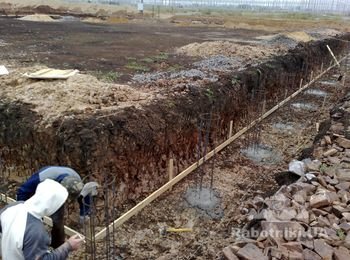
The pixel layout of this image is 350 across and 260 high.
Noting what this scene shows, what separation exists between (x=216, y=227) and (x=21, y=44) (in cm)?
1249

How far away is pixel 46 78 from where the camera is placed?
7.91 metres

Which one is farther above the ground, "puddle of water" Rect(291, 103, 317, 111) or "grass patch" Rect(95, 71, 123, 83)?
"grass patch" Rect(95, 71, 123, 83)

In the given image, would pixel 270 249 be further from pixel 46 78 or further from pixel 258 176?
pixel 46 78

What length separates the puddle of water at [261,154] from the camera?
341 inches

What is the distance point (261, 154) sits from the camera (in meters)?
8.97

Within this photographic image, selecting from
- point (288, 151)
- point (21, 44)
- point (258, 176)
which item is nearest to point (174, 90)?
point (258, 176)

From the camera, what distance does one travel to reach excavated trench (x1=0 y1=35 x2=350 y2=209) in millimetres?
5613

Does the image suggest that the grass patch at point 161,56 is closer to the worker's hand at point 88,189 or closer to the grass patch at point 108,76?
the grass patch at point 108,76

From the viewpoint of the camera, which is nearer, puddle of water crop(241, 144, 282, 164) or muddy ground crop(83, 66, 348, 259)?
muddy ground crop(83, 66, 348, 259)

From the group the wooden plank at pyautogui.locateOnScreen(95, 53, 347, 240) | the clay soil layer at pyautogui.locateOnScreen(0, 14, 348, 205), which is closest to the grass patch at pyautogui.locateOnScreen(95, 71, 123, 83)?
the clay soil layer at pyautogui.locateOnScreen(0, 14, 348, 205)

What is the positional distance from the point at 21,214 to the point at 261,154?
7214 millimetres

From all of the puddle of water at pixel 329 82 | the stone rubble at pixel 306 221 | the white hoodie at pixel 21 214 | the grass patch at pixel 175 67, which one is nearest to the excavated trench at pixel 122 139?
the stone rubble at pixel 306 221

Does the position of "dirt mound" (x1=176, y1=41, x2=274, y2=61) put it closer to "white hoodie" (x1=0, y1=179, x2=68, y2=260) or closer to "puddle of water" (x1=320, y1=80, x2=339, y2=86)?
"puddle of water" (x1=320, y1=80, x2=339, y2=86)

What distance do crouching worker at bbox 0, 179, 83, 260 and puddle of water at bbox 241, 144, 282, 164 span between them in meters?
6.61
